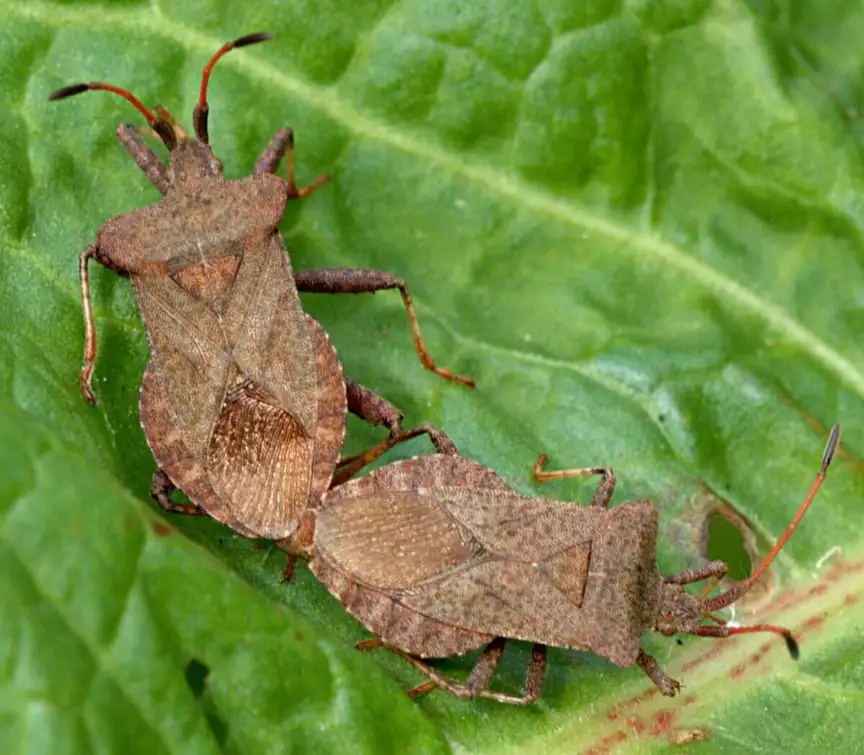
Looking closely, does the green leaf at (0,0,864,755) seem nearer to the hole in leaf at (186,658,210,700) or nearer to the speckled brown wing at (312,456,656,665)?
the speckled brown wing at (312,456,656,665)

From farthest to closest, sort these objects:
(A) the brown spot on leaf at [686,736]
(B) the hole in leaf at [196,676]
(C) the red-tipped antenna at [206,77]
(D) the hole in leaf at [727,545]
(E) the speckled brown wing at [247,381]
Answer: (D) the hole in leaf at [727,545]
(C) the red-tipped antenna at [206,77]
(E) the speckled brown wing at [247,381]
(A) the brown spot on leaf at [686,736]
(B) the hole in leaf at [196,676]

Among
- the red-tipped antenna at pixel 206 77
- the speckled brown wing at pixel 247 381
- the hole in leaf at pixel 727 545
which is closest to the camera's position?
the speckled brown wing at pixel 247 381

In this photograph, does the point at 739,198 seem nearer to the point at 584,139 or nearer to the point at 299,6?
the point at 584,139

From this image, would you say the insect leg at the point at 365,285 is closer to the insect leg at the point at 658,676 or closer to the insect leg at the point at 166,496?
the insect leg at the point at 166,496

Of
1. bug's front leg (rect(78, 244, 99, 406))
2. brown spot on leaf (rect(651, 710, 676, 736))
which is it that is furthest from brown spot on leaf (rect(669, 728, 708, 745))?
bug's front leg (rect(78, 244, 99, 406))

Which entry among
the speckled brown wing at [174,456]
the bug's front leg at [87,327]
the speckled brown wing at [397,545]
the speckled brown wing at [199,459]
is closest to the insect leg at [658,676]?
the speckled brown wing at [397,545]

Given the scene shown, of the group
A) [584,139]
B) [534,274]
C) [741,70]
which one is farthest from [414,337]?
[741,70]
